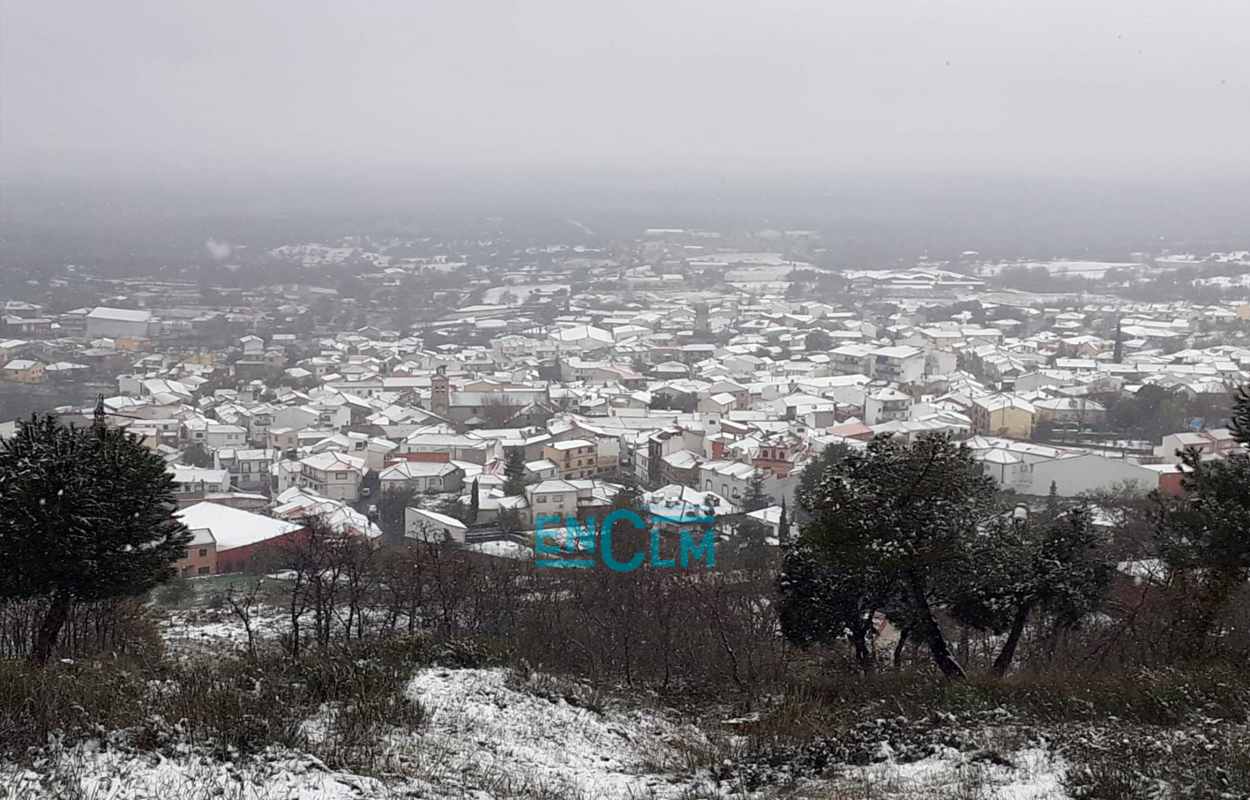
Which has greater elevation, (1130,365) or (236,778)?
(236,778)

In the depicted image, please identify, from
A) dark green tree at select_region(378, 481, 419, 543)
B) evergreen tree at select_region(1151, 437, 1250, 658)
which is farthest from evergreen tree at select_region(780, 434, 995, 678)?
dark green tree at select_region(378, 481, 419, 543)

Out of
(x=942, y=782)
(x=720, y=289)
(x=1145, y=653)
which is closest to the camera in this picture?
(x=942, y=782)

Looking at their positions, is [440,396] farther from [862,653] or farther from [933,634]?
[933,634]

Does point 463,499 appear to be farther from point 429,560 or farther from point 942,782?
point 942,782

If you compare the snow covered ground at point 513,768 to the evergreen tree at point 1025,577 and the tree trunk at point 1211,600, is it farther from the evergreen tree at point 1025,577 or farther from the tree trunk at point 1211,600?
the tree trunk at point 1211,600

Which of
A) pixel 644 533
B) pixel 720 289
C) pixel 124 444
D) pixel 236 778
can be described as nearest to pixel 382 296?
pixel 720 289

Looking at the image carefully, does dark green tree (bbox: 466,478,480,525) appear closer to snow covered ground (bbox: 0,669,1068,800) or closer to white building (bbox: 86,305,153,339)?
snow covered ground (bbox: 0,669,1068,800)

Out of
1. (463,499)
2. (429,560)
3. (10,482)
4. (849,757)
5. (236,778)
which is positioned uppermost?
(10,482)
